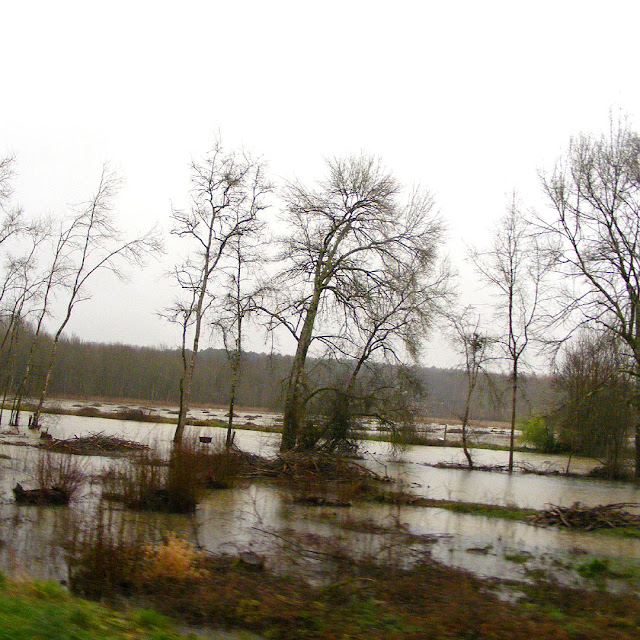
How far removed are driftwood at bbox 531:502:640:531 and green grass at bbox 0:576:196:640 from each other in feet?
34.9

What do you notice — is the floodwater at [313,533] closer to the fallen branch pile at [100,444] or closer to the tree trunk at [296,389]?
the fallen branch pile at [100,444]

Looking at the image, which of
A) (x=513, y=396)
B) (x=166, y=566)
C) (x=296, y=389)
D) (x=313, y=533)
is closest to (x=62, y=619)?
(x=166, y=566)

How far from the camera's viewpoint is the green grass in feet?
15.3

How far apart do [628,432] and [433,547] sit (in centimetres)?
2275

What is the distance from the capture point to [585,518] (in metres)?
13.9

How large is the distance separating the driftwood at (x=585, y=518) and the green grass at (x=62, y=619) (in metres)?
10.6

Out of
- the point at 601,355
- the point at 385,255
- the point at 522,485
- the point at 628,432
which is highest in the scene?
the point at 385,255

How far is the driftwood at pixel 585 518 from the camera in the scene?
13719 millimetres

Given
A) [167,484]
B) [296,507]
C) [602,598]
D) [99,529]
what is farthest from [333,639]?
[296,507]

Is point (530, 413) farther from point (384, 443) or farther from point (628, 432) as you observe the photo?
point (384, 443)

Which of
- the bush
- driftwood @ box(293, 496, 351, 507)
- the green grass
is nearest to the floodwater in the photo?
driftwood @ box(293, 496, 351, 507)

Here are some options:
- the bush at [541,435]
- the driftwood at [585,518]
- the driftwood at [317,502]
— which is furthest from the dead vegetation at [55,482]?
the bush at [541,435]

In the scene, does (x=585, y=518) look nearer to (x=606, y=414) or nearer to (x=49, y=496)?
(x=49, y=496)

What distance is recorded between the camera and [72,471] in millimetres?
11578
